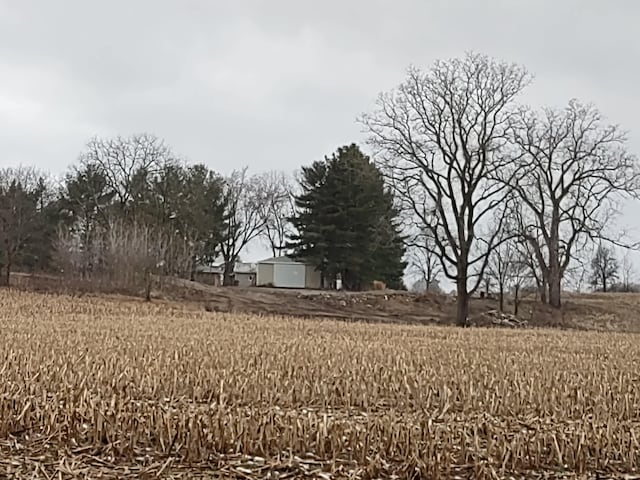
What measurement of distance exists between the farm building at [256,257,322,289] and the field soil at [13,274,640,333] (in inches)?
444

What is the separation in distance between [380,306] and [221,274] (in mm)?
24757

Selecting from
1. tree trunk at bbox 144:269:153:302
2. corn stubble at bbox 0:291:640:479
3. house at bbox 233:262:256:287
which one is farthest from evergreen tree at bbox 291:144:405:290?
corn stubble at bbox 0:291:640:479

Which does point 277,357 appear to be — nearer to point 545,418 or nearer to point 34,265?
point 545,418

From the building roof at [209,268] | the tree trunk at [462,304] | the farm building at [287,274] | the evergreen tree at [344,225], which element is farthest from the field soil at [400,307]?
the building roof at [209,268]

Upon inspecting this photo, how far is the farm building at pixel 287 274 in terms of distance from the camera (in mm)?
59375

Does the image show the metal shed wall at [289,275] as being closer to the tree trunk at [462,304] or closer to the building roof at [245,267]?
the building roof at [245,267]

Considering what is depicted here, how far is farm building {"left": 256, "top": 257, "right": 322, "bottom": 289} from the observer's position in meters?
59.4

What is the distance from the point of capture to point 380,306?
4494cm

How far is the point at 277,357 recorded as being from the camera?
1355cm

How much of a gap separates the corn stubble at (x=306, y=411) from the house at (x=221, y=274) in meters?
40.8

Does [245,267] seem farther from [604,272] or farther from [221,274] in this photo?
[604,272]

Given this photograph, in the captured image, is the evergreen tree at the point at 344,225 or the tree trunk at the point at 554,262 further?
the evergreen tree at the point at 344,225

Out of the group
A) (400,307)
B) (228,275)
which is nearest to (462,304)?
(400,307)

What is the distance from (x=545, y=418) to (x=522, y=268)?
40488mm
